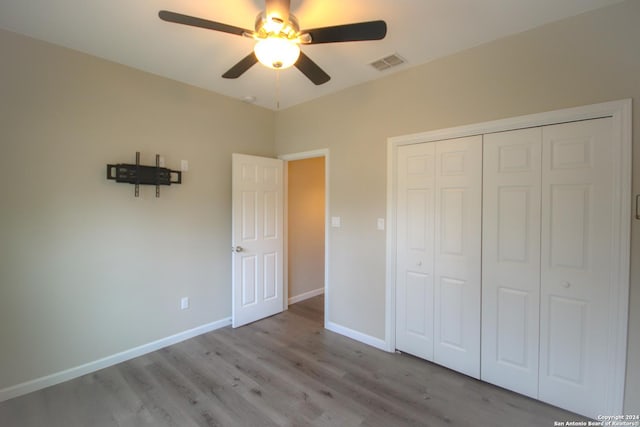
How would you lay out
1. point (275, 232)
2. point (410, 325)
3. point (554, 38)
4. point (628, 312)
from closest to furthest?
point (628, 312) → point (554, 38) → point (410, 325) → point (275, 232)

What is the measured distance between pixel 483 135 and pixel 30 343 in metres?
3.99

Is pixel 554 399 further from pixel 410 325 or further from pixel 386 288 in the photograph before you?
pixel 386 288

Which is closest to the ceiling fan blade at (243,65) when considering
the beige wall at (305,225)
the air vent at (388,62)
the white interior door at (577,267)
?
the air vent at (388,62)

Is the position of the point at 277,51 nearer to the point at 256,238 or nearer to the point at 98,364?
the point at 256,238

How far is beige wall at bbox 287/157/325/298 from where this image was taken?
4355 mm

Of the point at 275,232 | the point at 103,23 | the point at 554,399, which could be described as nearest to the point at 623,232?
the point at 554,399

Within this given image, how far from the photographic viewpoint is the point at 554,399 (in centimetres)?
209

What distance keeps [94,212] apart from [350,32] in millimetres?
2572

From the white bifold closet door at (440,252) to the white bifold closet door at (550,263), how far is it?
3.9 inches

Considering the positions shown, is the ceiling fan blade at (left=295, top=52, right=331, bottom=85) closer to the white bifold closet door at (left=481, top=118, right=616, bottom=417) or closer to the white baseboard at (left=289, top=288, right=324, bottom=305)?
the white bifold closet door at (left=481, top=118, right=616, bottom=417)

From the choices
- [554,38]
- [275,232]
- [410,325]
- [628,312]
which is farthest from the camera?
[275,232]

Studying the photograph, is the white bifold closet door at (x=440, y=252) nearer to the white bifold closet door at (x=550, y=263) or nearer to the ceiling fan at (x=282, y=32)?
the white bifold closet door at (x=550, y=263)

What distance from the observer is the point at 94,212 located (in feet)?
8.42

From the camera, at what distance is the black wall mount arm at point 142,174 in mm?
2623
